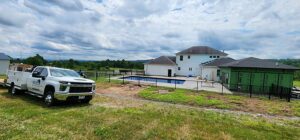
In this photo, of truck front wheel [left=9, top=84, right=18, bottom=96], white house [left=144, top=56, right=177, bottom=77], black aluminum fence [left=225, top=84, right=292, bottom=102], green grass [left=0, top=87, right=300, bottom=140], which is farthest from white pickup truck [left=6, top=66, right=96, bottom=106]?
white house [left=144, top=56, right=177, bottom=77]

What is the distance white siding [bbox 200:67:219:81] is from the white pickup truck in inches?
996

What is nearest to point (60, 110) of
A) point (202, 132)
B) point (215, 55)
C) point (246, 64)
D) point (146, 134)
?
point (146, 134)

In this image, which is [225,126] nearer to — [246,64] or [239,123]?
[239,123]

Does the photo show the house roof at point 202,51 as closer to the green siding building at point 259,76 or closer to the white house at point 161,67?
the white house at point 161,67

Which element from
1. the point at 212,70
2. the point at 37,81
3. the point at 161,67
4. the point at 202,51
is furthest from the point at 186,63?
the point at 37,81

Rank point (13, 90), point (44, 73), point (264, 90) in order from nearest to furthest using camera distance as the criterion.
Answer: point (44, 73) < point (13, 90) < point (264, 90)

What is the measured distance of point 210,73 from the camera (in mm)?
31562

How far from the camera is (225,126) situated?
6516 mm

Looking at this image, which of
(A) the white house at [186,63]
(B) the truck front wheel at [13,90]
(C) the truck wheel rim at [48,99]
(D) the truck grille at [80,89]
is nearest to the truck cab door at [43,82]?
(C) the truck wheel rim at [48,99]

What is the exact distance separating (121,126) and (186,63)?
115 ft

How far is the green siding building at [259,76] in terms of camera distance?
61.7 ft

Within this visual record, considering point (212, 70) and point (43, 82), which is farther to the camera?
point (212, 70)

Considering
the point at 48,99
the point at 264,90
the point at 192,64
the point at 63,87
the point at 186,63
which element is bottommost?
the point at 264,90

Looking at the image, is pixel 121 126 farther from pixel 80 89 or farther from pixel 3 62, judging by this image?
pixel 3 62
